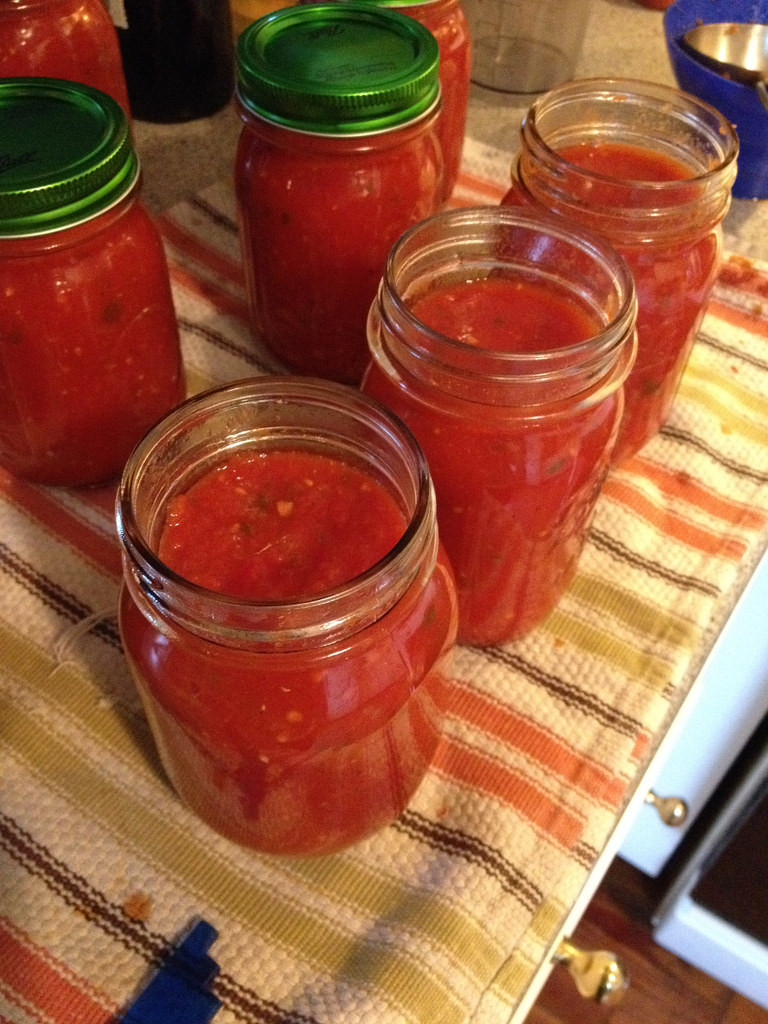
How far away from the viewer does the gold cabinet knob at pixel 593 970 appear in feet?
2.06

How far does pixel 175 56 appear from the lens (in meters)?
0.94

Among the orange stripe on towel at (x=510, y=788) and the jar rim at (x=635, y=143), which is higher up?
the jar rim at (x=635, y=143)

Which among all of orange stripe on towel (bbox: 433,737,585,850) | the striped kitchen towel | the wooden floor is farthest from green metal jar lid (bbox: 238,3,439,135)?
the wooden floor

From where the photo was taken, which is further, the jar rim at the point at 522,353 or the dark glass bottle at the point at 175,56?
the dark glass bottle at the point at 175,56

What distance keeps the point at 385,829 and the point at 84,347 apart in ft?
1.22

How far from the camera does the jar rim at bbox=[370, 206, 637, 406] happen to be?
1.60ft

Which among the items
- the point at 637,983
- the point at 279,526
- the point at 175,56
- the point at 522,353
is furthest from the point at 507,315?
the point at 637,983

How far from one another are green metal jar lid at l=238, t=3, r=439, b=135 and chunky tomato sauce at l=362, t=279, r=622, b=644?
5.5 inches

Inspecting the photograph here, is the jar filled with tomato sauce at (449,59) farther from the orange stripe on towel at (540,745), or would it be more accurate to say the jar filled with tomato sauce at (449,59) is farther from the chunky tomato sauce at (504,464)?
the orange stripe on towel at (540,745)

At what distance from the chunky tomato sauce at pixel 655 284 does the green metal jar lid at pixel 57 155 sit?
0.29 m

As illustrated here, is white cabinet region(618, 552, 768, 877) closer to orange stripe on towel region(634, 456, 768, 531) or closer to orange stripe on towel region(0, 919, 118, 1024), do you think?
orange stripe on towel region(634, 456, 768, 531)

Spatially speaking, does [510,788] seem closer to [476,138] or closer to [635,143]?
[635,143]

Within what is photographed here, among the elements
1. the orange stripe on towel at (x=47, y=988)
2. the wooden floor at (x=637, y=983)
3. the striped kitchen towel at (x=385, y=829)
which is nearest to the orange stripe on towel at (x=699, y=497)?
the striped kitchen towel at (x=385, y=829)

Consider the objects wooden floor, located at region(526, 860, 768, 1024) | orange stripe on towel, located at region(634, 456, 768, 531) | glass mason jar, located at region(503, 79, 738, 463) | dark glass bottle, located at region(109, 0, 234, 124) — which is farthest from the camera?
wooden floor, located at region(526, 860, 768, 1024)
